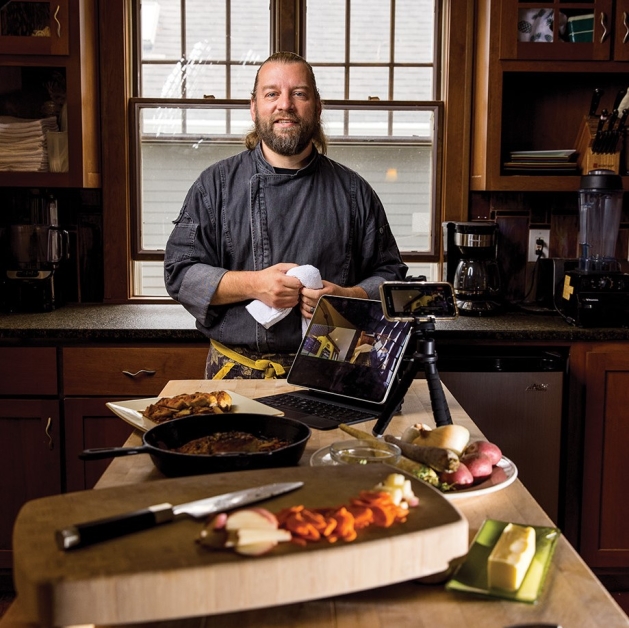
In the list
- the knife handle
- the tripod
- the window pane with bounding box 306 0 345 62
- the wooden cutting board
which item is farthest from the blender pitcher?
the knife handle

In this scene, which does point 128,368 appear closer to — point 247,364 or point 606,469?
point 247,364

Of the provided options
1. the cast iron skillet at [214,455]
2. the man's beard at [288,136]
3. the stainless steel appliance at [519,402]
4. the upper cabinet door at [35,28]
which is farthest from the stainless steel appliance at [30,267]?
the cast iron skillet at [214,455]

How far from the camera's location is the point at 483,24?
10.6ft

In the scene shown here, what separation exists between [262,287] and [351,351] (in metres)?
0.53

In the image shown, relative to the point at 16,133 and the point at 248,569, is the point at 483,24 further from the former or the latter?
the point at 248,569

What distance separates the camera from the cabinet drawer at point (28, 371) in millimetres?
2789

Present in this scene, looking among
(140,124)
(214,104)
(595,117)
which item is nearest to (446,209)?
(595,117)

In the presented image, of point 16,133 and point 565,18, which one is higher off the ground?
point 565,18

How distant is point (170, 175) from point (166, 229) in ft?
0.75

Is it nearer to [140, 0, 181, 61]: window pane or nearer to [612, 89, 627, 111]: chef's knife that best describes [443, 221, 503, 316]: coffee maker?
[612, 89, 627, 111]: chef's knife

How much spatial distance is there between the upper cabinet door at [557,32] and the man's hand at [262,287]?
1501mm

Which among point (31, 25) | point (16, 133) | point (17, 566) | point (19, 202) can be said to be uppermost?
point (31, 25)

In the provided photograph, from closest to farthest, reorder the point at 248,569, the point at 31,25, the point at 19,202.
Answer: the point at 248,569 → the point at 31,25 → the point at 19,202

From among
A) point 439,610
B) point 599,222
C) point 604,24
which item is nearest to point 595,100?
point 604,24
